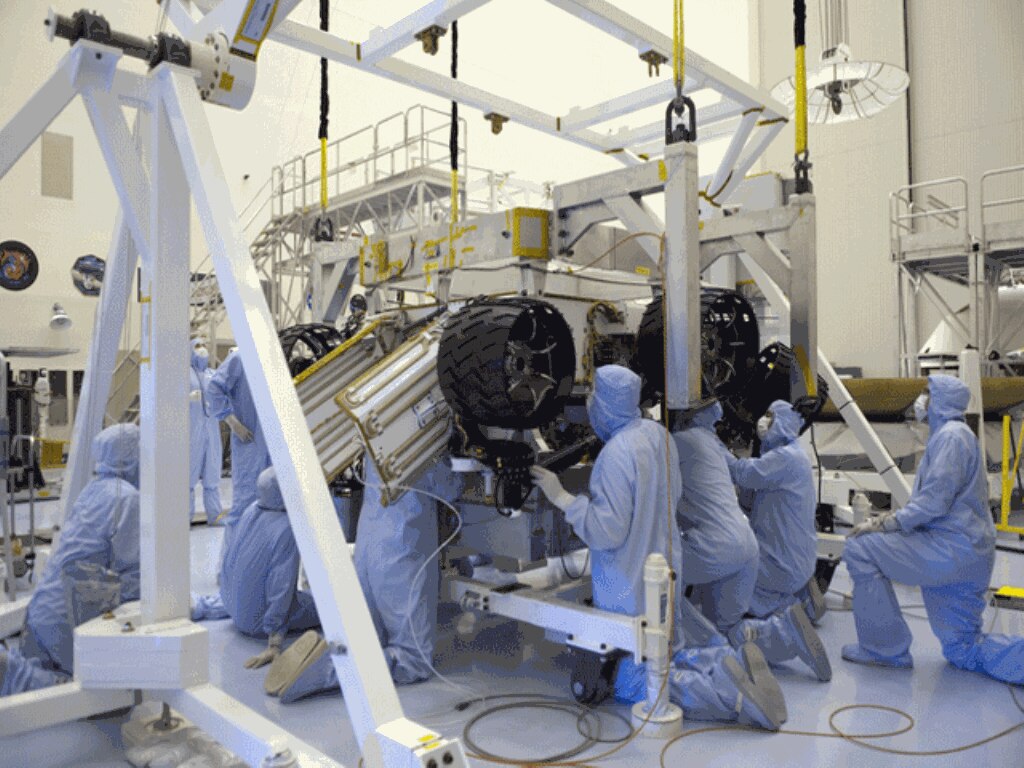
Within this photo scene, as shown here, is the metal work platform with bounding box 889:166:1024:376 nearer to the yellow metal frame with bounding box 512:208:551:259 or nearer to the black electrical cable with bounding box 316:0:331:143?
the yellow metal frame with bounding box 512:208:551:259

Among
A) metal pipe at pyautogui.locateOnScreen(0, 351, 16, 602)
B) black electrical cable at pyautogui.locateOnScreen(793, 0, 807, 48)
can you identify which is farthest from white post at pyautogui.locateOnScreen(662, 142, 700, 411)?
metal pipe at pyautogui.locateOnScreen(0, 351, 16, 602)

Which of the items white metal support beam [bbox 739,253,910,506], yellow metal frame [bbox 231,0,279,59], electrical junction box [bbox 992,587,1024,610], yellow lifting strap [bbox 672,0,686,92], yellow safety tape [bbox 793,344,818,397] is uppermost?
yellow lifting strap [bbox 672,0,686,92]

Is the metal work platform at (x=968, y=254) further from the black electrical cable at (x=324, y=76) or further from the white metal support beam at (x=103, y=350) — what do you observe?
the white metal support beam at (x=103, y=350)

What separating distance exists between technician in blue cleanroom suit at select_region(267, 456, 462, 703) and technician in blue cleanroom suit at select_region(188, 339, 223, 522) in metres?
3.95

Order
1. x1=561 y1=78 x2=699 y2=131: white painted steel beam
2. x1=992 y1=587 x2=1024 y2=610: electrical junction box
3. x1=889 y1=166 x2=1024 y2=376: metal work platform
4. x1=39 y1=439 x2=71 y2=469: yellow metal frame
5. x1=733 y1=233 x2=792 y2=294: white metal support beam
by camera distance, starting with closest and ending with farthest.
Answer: x1=733 y1=233 x2=792 y2=294: white metal support beam, x1=992 y1=587 x2=1024 y2=610: electrical junction box, x1=561 y1=78 x2=699 y2=131: white painted steel beam, x1=889 y1=166 x2=1024 y2=376: metal work platform, x1=39 y1=439 x2=71 y2=469: yellow metal frame

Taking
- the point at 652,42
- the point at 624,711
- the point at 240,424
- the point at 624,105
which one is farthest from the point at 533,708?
the point at 624,105

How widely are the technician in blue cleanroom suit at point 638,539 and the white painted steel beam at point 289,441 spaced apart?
1.54 meters

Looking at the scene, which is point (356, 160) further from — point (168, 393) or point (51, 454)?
point (168, 393)

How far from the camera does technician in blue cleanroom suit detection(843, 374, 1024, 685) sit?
3.98m

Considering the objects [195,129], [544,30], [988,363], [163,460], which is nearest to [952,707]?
[163,460]

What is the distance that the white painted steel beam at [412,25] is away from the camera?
14.3 feet

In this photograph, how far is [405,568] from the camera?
13.1ft

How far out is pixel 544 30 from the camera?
17.6 metres

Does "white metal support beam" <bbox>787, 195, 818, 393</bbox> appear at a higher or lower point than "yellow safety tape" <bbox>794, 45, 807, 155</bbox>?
lower
